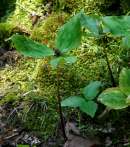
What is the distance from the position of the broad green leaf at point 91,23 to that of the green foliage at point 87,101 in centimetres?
31

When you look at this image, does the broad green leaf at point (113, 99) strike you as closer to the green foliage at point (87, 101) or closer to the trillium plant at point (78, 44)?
the trillium plant at point (78, 44)

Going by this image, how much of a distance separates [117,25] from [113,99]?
43cm

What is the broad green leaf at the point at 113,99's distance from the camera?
206 cm

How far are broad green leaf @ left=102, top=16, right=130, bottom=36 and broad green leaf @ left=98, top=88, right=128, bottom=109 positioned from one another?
33cm

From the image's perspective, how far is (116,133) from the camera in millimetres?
2307

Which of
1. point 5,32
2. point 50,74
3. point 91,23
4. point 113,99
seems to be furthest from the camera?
point 5,32

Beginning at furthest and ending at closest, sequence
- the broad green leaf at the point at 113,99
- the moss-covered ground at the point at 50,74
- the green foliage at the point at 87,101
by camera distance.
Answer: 1. the moss-covered ground at the point at 50,74
2. the green foliage at the point at 87,101
3. the broad green leaf at the point at 113,99

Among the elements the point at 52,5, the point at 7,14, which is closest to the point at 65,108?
the point at 52,5

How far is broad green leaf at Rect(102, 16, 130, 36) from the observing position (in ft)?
7.17

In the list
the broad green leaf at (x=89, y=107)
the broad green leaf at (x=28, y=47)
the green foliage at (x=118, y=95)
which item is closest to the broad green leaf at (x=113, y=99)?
the green foliage at (x=118, y=95)

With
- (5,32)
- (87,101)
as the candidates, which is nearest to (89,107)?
(87,101)

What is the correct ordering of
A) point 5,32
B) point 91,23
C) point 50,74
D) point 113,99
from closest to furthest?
point 113,99
point 91,23
point 50,74
point 5,32

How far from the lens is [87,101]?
2221 millimetres

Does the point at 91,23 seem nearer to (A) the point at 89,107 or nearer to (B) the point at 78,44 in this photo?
(B) the point at 78,44
